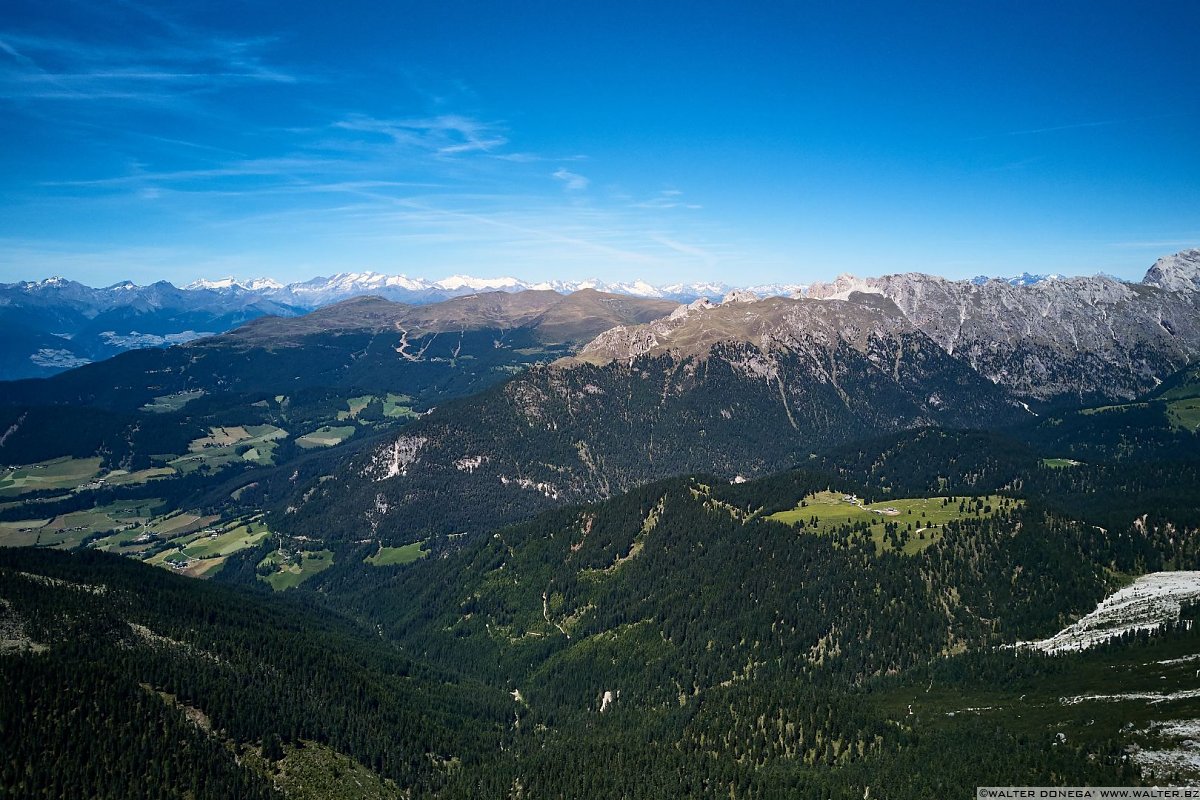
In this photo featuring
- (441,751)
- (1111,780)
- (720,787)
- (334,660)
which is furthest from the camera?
(334,660)

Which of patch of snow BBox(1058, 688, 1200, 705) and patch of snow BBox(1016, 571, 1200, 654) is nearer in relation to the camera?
patch of snow BBox(1058, 688, 1200, 705)

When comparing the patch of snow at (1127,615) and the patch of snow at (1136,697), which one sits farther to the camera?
the patch of snow at (1127,615)

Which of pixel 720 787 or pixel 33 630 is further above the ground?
pixel 33 630

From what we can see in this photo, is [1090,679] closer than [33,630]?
No

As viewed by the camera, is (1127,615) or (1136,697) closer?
(1136,697)

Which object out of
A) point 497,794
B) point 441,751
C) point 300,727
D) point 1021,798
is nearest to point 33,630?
point 300,727

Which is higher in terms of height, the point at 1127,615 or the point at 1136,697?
the point at 1136,697

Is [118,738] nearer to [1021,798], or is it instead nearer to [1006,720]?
[1021,798]

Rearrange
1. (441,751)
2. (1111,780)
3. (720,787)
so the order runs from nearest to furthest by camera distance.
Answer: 1. (1111,780)
2. (720,787)
3. (441,751)

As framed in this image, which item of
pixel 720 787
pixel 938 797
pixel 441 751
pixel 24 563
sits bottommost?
pixel 441 751
